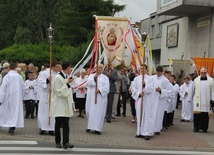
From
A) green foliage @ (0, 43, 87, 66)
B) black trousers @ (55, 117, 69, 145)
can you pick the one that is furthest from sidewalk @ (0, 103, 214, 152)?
green foliage @ (0, 43, 87, 66)

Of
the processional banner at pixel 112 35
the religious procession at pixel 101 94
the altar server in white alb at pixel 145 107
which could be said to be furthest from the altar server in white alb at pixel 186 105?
Result: the altar server in white alb at pixel 145 107

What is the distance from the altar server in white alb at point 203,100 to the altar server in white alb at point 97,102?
10.2ft

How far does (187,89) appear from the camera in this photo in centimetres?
1647

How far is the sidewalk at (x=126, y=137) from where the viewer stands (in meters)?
10.6

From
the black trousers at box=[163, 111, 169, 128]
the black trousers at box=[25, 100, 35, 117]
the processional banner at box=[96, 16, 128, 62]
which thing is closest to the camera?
the black trousers at box=[163, 111, 169, 128]

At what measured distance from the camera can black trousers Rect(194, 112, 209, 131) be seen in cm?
1328

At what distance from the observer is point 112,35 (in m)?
14.8

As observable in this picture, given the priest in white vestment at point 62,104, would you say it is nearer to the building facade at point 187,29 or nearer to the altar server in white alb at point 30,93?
the altar server in white alb at point 30,93

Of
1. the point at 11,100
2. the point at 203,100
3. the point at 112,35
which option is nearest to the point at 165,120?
the point at 203,100

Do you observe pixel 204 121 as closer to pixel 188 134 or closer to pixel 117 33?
pixel 188 134

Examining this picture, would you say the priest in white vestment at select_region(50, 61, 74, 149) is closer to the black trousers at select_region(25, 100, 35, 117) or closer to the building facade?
the black trousers at select_region(25, 100, 35, 117)

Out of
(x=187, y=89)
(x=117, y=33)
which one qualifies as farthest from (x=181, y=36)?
(x=117, y=33)

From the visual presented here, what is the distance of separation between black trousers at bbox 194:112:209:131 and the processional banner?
351cm

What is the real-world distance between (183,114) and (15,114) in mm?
7621
